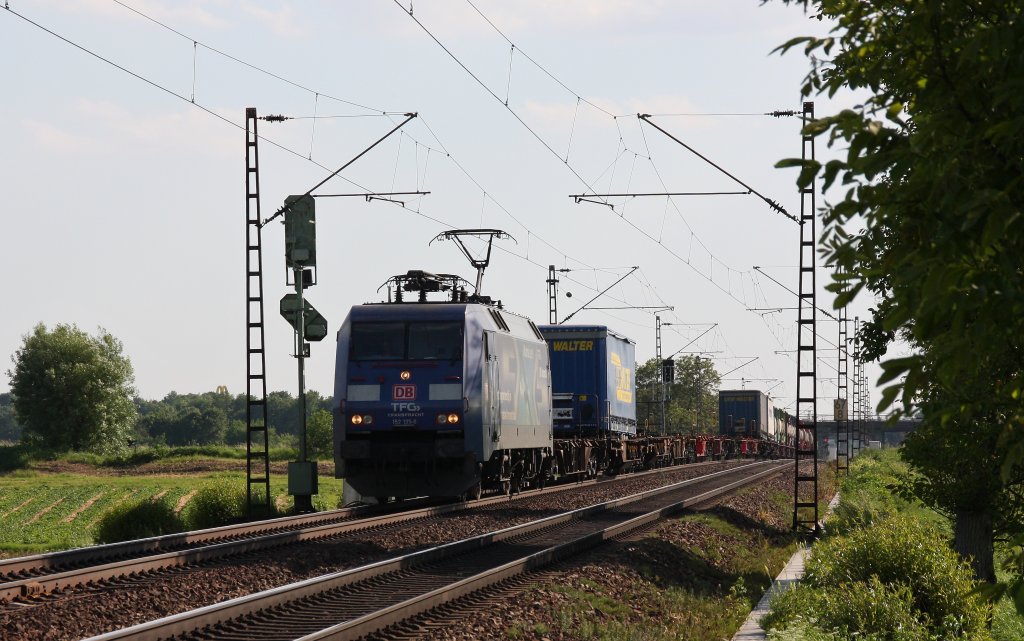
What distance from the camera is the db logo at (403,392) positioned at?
20.5 metres

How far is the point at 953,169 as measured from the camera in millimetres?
3410

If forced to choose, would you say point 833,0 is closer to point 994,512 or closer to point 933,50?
point 933,50

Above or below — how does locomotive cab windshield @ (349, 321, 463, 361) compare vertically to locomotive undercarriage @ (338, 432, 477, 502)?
above

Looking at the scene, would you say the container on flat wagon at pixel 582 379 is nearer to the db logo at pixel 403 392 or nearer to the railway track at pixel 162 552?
the db logo at pixel 403 392

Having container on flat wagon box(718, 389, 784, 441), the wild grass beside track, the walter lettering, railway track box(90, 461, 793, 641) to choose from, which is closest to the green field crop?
the wild grass beside track

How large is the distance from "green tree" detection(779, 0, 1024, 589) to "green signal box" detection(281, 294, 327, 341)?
61.9ft

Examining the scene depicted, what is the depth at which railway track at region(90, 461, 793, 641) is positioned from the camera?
9.09 m

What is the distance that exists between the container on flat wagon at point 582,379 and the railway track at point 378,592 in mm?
13831

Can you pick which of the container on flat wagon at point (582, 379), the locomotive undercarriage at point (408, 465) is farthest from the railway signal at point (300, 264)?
the container on flat wagon at point (582, 379)

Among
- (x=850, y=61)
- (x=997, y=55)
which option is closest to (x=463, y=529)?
(x=850, y=61)

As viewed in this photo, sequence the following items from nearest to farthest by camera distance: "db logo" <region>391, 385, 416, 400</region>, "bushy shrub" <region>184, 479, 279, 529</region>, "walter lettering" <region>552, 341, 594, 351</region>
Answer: "bushy shrub" <region>184, 479, 279, 529</region> < "db logo" <region>391, 385, 416, 400</region> < "walter lettering" <region>552, 341, 594, 351</region>

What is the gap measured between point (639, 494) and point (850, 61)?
22.5 m

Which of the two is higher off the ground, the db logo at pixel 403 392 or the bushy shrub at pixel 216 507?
the db logo at pixel 403 392

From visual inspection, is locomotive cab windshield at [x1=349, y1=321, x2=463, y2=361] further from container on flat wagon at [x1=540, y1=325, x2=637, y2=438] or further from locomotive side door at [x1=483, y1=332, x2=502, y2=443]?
container on flat wagon at [x1=540, y1=325, x2=637, y2=438]
